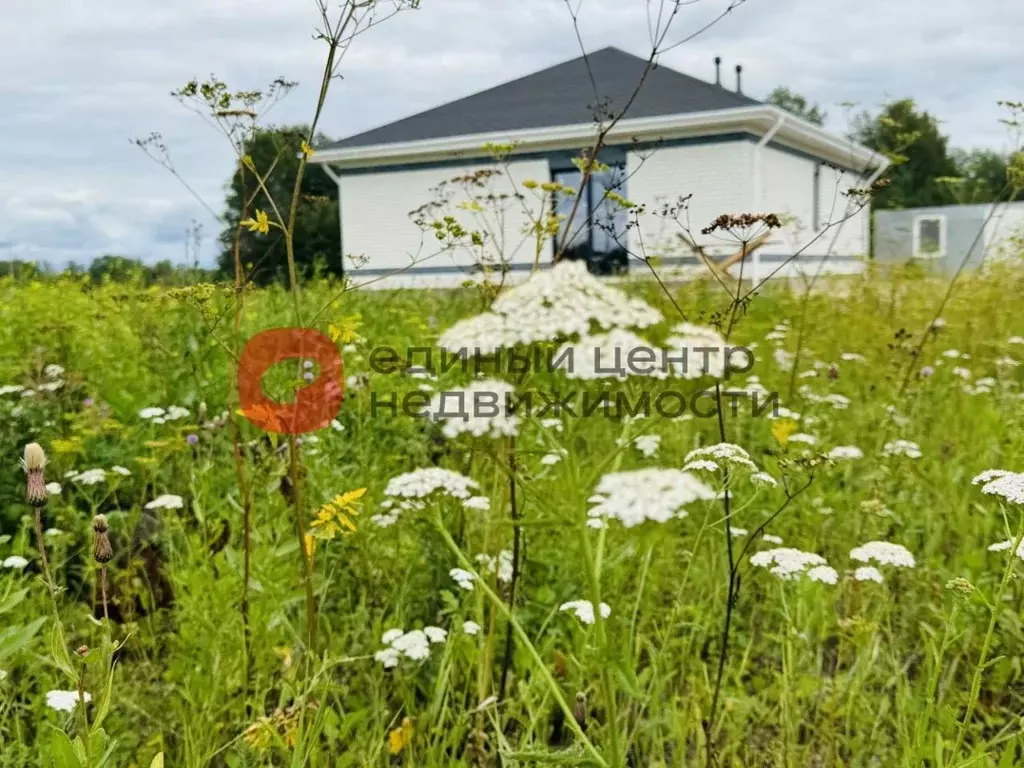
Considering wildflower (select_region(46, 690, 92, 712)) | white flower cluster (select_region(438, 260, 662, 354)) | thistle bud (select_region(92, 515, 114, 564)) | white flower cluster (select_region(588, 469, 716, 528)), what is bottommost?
wildflower (select_region(46, 690, 92, 712))

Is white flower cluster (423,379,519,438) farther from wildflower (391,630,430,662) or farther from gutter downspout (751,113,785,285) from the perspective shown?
gutter downspout (751,113,785,285)

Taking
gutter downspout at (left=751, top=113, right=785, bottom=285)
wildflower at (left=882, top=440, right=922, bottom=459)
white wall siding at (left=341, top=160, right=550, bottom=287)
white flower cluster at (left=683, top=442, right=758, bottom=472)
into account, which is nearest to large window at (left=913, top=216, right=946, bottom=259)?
gutter downspout at (left=751, top=113, right=785, bottom=285)

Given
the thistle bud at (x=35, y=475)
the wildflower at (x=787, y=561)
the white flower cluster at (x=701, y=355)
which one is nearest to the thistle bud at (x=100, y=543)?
the thistle bud at (x=35, y=475)

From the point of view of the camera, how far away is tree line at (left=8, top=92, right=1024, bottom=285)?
3469 millimetres

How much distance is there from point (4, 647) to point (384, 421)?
98.5 inches

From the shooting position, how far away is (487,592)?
1609 millimetres

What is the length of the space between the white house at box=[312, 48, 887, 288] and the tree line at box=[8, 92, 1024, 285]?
1.41m

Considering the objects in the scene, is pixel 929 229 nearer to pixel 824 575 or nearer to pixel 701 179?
pixel 701 179

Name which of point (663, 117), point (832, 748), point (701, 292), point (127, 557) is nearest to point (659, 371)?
point (832, 748)

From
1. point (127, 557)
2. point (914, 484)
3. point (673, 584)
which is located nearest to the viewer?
point (673, 584)

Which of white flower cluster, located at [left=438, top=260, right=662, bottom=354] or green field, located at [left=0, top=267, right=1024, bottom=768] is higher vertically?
white flower cluster, located at [left=438, top=260, right=662, bottom=354]

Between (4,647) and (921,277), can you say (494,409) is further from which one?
(921,277)

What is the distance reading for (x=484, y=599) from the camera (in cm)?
272

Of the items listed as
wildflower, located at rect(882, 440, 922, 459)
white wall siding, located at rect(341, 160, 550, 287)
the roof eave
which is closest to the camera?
wildflower, located at rect(882, 440, 922, 459)
